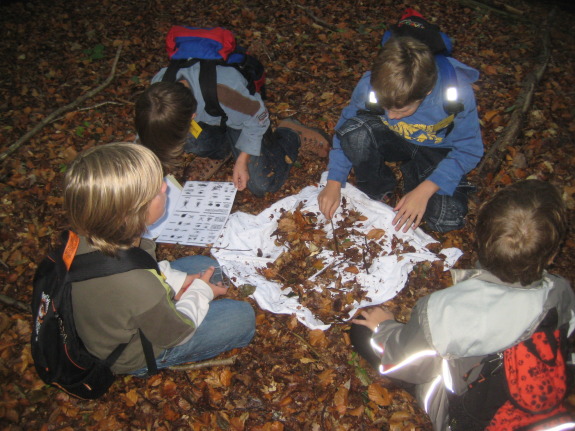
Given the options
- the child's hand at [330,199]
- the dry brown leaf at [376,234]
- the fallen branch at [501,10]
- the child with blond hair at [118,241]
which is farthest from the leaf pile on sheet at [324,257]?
the fallen branch at [501,10]

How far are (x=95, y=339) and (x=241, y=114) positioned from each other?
2178 mm

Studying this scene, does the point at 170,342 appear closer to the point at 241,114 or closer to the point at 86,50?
the point at 241,114

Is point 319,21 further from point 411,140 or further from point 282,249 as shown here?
point 282,249

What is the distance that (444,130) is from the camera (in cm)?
302

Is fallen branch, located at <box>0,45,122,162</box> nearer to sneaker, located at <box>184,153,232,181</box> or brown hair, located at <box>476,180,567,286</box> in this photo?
sneaker, located at <box>184,153,232,181</box>

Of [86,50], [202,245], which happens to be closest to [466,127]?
[202,245]

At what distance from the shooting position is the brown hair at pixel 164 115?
104 inches

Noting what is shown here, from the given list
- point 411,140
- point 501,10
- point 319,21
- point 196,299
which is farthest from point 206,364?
point 501,10

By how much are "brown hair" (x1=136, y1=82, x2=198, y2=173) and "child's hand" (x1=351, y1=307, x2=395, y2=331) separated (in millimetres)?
1973

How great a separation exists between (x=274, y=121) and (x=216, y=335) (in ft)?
9.30

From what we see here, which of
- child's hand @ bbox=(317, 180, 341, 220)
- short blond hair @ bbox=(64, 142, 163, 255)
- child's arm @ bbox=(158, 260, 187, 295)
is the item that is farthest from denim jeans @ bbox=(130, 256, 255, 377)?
child's hand @ bbox=(317, 180, 341, 220)

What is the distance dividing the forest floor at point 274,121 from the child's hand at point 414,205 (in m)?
0.42

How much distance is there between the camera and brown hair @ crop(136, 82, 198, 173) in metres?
2.64

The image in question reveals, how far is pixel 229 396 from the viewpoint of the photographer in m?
2.77
